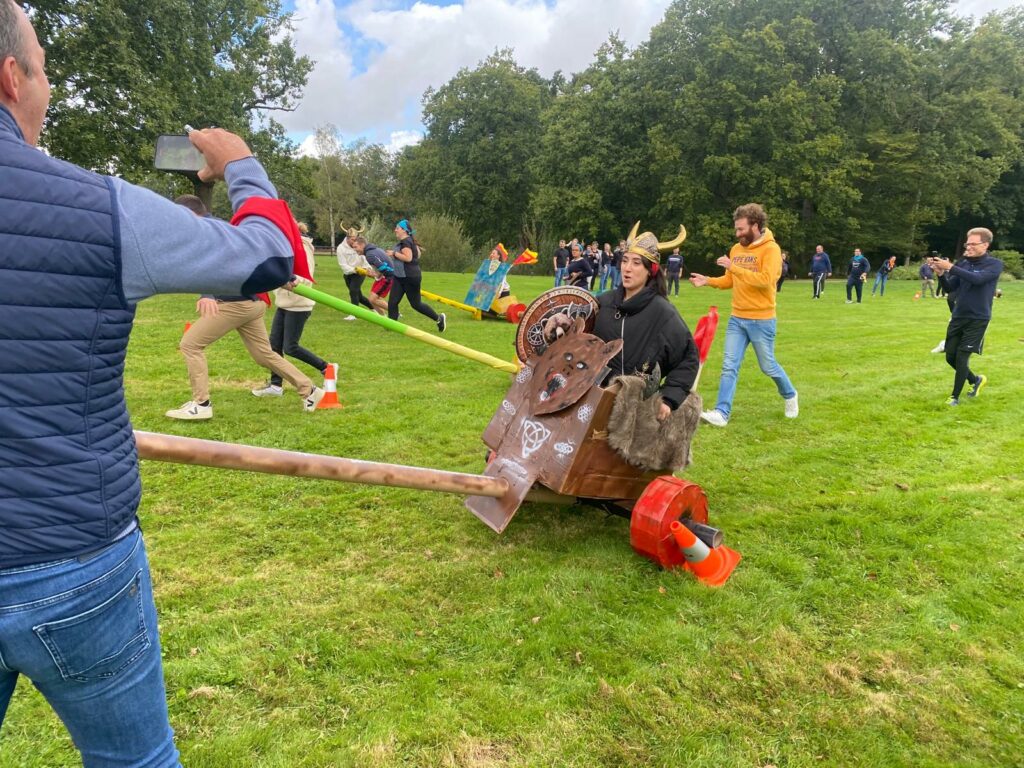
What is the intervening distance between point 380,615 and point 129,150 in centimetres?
2482

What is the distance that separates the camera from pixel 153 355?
9.42 metres

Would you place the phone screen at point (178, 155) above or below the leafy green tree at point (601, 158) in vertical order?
below

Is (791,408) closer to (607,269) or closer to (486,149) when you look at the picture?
(607,269)

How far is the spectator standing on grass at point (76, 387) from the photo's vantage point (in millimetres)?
1199

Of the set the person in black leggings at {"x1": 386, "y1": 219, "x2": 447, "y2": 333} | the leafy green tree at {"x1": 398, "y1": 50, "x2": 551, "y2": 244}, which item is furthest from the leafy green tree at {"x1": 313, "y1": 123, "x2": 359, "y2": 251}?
the person in black leggings at {"x1": 386, "y1": 219, "x2": 447, "y2": 333}

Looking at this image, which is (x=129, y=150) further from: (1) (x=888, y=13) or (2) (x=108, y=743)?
(1) (x=888, y=13)

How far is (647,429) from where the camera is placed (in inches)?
151

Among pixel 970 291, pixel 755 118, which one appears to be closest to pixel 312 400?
pixel 970 291

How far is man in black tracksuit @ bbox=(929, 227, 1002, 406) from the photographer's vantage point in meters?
6.97

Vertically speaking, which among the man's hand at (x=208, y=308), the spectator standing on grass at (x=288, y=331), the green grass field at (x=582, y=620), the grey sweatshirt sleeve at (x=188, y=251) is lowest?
the green grass field at (x=582, y=620)

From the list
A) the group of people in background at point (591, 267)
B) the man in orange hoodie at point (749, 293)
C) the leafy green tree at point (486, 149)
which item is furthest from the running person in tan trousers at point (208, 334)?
the leafy green tree at point (486, 149)

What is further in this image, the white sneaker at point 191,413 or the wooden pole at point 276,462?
the white sneaker at point 191,413

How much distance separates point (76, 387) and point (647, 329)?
3447 mm

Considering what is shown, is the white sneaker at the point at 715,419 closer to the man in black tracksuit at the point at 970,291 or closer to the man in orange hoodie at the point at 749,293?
the man in orange hoodie at the point at 749,293
